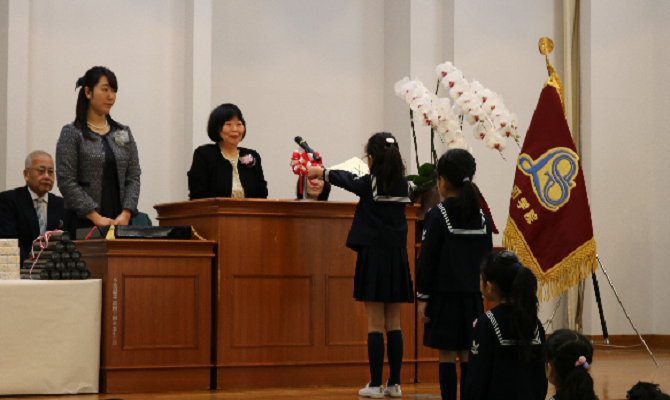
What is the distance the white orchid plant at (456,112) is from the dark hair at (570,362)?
262 cm

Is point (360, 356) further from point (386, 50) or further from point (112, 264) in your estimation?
point (386, 50)

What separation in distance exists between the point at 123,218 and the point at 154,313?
661 millimetres

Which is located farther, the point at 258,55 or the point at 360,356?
the point at 258,55

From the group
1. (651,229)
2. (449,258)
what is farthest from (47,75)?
(651,229)

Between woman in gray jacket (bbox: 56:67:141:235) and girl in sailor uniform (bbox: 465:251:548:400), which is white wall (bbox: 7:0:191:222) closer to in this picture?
woman in gray jacket (bbox: 56:67:141:235)

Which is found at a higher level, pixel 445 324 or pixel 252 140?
pixel 252 140

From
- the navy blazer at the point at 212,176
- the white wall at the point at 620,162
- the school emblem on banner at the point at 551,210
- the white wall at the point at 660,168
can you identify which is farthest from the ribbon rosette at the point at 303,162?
the white wall at the point at 660,168

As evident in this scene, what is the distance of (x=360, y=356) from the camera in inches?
184

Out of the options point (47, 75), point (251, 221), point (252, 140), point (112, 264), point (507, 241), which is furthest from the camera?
point (252, 140)

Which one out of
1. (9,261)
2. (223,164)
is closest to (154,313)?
(9,261)

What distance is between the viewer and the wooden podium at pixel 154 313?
4.18m

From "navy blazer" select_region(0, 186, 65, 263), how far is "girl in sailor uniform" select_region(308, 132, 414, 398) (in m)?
2.16

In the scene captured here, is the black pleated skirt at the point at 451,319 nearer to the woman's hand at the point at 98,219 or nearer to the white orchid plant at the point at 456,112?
Result: the white orchid plant at the point at 456,112

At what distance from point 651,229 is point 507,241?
7.73 feet
